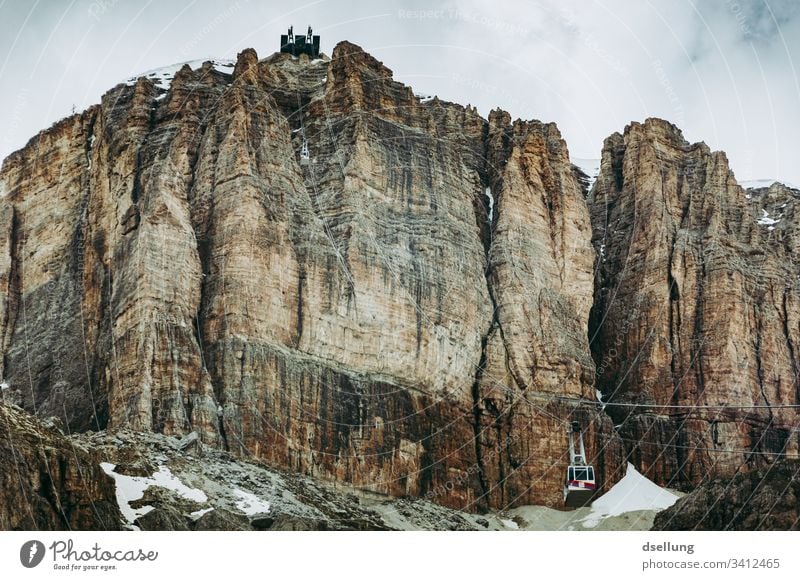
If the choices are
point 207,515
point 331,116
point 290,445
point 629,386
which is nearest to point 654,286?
point 629,386

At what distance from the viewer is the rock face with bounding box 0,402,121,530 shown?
8294 centimetres

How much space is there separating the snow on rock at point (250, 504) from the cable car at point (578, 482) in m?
25.9

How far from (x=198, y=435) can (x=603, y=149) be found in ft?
187

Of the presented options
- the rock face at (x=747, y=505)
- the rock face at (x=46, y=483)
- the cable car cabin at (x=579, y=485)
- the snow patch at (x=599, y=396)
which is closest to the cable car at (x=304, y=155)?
the snow patch at (x=599, y=396)

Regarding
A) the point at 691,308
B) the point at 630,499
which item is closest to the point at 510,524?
the point at 630,499

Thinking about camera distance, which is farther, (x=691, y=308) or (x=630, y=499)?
(x=691, y=308)

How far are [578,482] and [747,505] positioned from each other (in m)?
18.9

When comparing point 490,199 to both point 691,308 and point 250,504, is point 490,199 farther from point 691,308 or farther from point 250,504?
point 250,504

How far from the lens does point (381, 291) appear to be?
123m

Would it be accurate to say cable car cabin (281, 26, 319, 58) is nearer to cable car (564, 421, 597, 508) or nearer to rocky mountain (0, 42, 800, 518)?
rocky mountain (0, 42, 800, 518)

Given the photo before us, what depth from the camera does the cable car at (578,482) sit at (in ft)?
396

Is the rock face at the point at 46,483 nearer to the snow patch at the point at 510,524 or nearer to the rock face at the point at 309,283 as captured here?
the rock face at the point at 309,283

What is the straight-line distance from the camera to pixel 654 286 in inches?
5566
